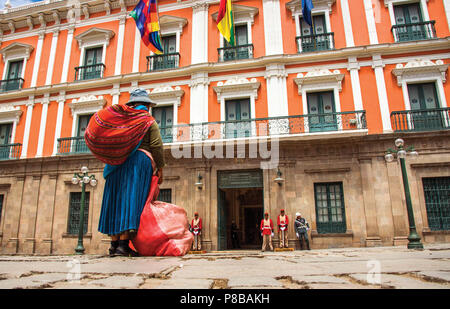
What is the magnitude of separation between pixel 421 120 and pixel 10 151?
685 inches

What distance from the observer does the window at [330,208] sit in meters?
11.1

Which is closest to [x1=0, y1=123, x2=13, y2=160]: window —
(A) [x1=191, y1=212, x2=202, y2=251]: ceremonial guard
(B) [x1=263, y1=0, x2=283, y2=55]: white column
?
(A) [x1=191, y1=212, x2=202, y2=251]: ceremonial guard

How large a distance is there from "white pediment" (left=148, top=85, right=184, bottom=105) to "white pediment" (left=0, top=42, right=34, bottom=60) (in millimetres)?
7417

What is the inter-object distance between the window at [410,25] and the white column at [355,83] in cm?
192

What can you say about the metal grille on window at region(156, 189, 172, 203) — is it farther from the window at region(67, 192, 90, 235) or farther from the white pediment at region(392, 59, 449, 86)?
the white pediment at region(392, 59, 449, 86)

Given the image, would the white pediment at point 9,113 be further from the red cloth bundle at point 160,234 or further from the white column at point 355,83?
the white column at point 355,83

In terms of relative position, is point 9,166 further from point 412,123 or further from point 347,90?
point 412,123

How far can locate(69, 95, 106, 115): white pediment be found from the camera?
1393cm

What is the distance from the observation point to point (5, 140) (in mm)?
14938

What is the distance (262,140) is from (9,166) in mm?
11602

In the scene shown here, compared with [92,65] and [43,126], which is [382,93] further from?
[43,126]

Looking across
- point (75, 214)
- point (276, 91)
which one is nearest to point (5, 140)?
point (75, 214)

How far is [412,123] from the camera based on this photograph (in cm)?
1122

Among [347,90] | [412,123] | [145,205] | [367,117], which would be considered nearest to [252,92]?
[347,90]
